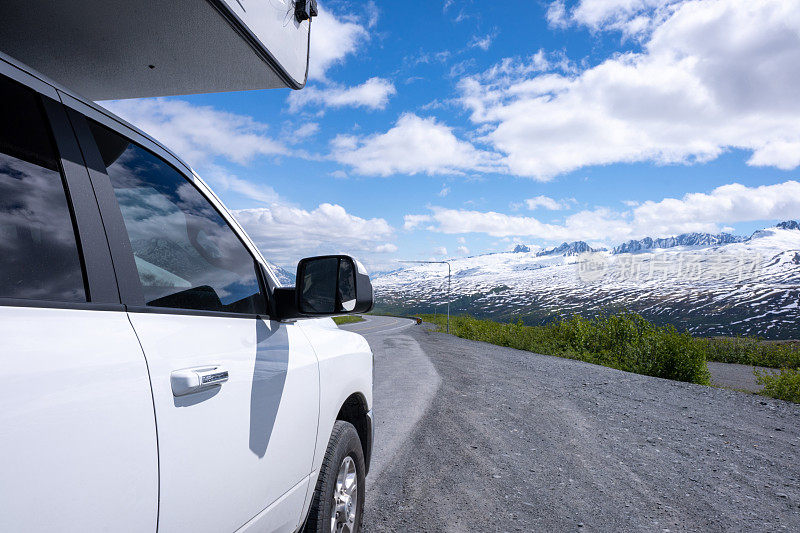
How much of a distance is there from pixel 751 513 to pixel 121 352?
17.6 feet

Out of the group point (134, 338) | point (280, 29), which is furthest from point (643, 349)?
point (134, 338)

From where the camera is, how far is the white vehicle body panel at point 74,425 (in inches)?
34.4

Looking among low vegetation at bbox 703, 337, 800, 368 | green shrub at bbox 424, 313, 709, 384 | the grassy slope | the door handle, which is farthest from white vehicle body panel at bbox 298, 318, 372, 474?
low vegetation at bbox 703, 337, 800, 368

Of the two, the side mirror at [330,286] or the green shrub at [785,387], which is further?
the green shrub at [785,387]

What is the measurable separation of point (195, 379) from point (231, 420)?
0.82ft

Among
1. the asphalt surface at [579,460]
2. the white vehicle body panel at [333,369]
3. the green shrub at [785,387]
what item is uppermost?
the white vehicle body panel at [333,369]

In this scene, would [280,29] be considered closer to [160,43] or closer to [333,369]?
[160,43]

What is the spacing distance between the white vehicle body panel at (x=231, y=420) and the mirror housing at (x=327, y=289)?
0.52 feet

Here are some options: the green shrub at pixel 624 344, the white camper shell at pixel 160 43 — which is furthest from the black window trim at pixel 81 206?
the green shrub at pixel 624 344

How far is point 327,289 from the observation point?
79.7 inches

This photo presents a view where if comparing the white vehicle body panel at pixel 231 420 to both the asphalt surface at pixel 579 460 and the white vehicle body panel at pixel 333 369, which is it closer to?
the white vehicle body panel at pixel 333 369

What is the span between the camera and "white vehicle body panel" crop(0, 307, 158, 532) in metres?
0.87

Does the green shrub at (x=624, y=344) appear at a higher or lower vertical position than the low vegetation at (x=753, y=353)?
higher

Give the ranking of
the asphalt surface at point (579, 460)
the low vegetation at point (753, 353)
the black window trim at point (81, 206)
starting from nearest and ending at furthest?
the black window trim at point (81, 206) < the asphalt surface at point (579, 460) < the low vegetation at point (753, 353)
